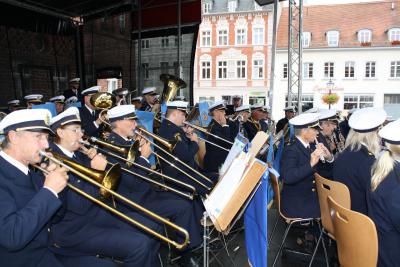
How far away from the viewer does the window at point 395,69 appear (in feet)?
95.0

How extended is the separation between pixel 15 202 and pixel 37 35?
28.7 feet

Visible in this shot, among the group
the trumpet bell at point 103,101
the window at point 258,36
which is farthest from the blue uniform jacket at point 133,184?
the window at point 258,36

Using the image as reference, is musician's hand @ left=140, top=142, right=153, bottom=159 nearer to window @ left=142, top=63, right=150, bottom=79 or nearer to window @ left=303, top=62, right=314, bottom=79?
window @ left=142, top=63, right=150, bottom=79

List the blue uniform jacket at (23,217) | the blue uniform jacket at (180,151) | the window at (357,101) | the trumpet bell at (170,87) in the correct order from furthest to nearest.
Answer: the window at (357,101) → the trumpet bell at (170,87) → the blue uniform jacket at (180,151) → the blue uniform jacket at (23,217)

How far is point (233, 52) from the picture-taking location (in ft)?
109

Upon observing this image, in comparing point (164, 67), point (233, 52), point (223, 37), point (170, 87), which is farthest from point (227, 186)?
point (223, 37)

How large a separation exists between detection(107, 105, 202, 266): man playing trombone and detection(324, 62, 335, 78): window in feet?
95.7

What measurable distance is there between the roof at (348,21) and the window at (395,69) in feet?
5.53

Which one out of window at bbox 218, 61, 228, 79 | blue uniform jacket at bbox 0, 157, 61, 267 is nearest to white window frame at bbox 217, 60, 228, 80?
window at bbox 218, 61, 228, 79

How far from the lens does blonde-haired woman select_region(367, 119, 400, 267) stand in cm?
239

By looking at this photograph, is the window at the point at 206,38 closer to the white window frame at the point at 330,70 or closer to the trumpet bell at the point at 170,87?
the white window frame at the point at 330,70

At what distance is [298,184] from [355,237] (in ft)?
4.80

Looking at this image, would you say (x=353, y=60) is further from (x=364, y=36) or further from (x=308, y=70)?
(x=308, y=70)

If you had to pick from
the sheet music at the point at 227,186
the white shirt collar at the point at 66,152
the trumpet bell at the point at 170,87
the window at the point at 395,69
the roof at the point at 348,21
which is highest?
the roof at the point at 348,21
